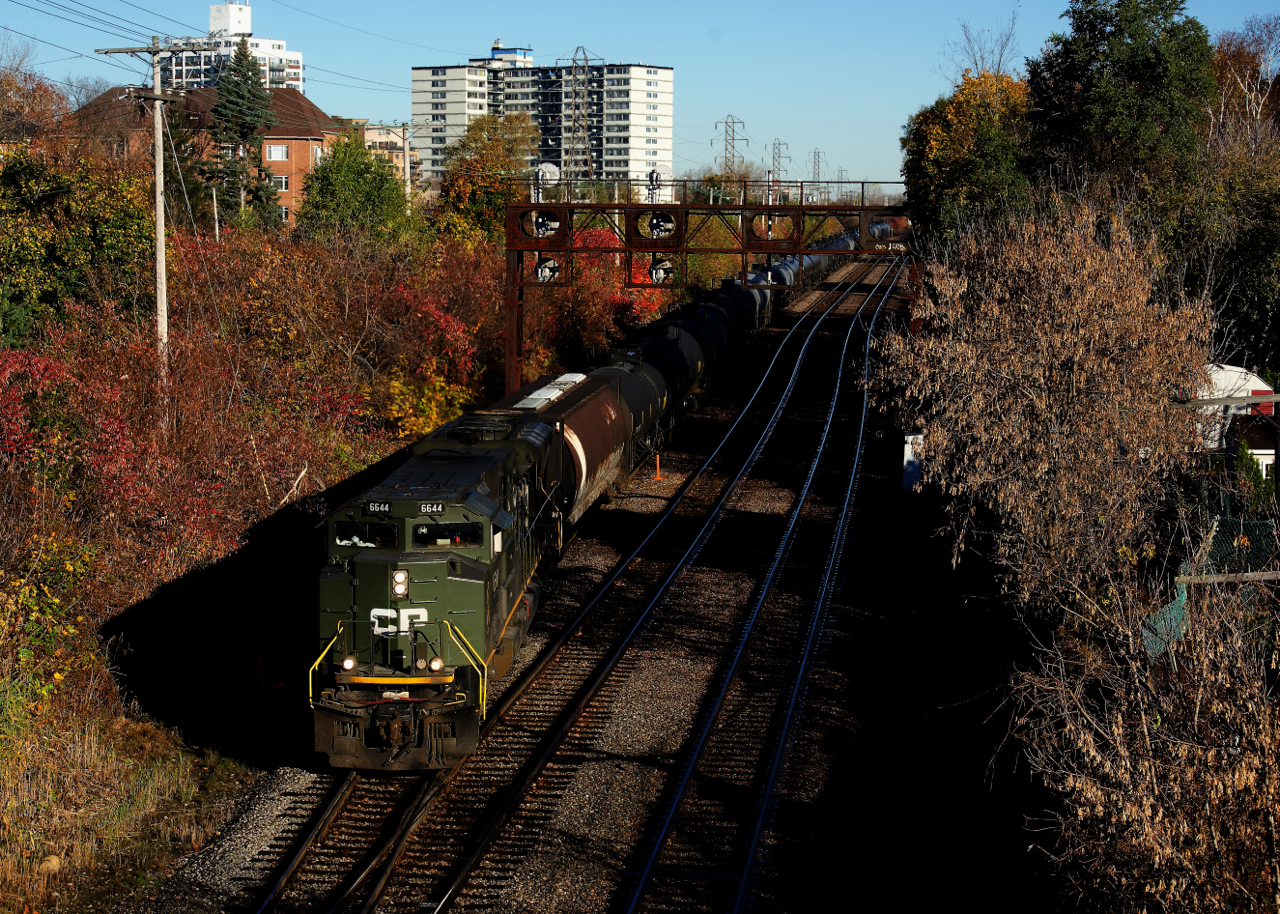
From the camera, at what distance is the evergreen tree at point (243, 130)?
64.8 metres

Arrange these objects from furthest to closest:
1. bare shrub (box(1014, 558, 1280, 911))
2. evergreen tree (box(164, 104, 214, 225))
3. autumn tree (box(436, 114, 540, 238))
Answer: autumn tree (box(436, 114, 540, 238)) < evergreen tree (box(164, 104, 214, 225)) < bare shrub (box(1014, 558, 1280, 911))

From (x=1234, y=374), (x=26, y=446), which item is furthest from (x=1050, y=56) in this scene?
(x=26, y=446)

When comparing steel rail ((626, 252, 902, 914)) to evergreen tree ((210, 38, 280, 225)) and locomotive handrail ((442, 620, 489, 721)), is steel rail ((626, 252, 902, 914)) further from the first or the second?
evergreen tree ((210, 38, 280, 225))

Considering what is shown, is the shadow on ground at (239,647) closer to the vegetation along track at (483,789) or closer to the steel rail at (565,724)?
the vegetation along track at (483,789)

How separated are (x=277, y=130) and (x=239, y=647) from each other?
237 ft

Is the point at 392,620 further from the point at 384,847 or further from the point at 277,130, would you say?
the point at 277,130

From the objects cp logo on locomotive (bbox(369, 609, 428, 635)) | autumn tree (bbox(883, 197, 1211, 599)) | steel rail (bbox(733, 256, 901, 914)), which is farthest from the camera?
autumn tree (bbox(883, 197, 1211, 599))

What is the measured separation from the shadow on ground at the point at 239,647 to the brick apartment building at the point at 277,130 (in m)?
55.5

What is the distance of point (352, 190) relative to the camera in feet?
167

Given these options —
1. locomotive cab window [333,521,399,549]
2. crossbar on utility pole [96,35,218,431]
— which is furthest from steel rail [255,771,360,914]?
crossbar on utility pole [96,35,218,431]

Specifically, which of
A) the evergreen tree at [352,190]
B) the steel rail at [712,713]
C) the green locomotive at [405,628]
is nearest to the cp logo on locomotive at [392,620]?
the green locomotive at [405,628]

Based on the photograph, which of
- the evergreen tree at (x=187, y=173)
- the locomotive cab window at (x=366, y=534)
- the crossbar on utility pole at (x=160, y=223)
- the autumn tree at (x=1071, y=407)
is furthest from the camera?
the evergreen tree at (x=187, y=173)

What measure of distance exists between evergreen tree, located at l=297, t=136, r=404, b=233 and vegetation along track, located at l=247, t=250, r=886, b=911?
31.0 meters

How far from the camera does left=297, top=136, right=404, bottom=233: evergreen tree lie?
164ft
